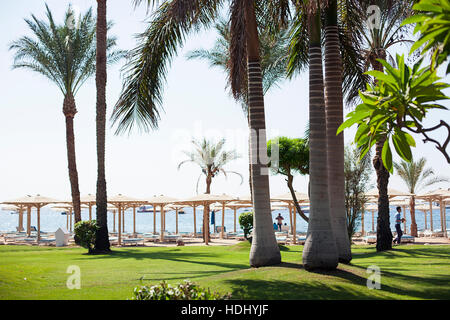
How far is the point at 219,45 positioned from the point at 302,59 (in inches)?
475

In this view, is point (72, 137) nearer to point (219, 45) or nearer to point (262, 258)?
point (219, 45)

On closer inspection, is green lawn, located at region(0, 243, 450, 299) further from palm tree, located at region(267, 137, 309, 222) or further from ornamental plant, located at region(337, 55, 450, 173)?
palm tree, located at region(267, 137, 309, 222)

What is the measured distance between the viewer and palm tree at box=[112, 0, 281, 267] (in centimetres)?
1006

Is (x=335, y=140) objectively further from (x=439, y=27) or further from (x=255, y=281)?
(x=439, y=27)

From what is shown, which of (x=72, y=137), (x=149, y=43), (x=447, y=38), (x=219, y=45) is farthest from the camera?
(x=219, y=45)

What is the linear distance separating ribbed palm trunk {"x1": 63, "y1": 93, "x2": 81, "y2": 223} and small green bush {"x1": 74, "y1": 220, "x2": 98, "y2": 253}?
190 inches

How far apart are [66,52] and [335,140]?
678 inches

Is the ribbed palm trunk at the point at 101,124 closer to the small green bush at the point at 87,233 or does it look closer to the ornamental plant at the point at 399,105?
the small green bush at the point at 87,233

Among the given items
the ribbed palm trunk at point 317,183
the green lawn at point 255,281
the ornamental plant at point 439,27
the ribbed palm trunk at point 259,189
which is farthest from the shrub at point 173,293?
the ribbed palm trunk at point 259,189

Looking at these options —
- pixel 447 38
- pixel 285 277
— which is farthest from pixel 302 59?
pixel 447 38

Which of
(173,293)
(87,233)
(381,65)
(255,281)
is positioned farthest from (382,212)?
(173,293)

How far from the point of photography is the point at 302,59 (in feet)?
44.7

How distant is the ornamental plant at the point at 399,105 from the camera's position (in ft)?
9.89

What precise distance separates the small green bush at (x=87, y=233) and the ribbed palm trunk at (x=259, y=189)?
29.4ft
